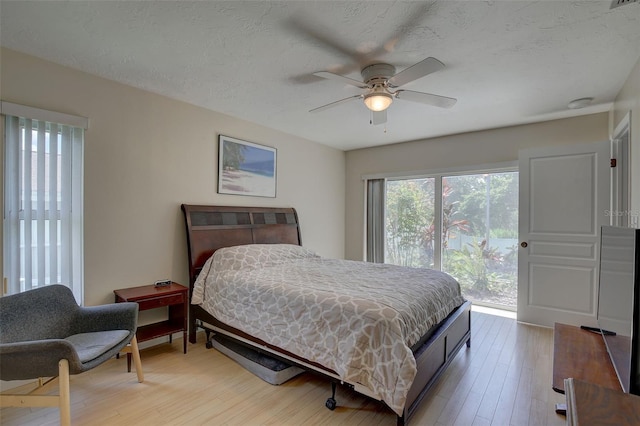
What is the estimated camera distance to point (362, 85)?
7.63 feet

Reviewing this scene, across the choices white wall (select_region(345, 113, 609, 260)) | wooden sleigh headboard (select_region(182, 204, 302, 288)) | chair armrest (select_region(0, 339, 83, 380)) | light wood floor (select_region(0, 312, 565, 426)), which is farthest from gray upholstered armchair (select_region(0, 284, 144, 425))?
white wall (select_region(345, 113, 609, 260))

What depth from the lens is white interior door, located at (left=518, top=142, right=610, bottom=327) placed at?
3297mm

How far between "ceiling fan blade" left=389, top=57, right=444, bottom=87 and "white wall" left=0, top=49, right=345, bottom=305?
7.49 ft

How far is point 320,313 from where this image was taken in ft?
6.84

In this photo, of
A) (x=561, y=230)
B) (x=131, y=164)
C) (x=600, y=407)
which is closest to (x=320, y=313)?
(x=600, y=407)

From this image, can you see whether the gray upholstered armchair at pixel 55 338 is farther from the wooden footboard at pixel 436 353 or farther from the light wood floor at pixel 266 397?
the wooden footboard at pixel 436 353

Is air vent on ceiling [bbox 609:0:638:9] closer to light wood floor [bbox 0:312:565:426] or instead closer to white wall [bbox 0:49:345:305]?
light wood floor [bbox 0:312:565:426]

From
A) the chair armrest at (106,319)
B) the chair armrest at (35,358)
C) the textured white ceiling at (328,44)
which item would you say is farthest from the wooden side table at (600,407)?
the chair armrest at (106,319)

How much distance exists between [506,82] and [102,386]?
13.9 ft

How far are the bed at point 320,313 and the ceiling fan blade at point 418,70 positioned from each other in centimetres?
160

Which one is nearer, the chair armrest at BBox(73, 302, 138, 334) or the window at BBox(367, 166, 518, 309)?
the chair armrest at BBox(73, 302, 138, 334)

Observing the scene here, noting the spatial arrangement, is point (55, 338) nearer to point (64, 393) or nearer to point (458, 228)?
point (64, 393)

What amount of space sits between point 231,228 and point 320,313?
75.7 inches

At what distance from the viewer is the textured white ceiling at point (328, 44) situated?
1772 mm
